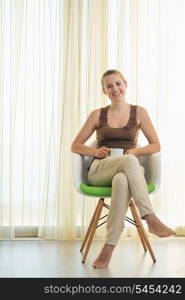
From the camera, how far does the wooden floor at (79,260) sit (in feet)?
10.4

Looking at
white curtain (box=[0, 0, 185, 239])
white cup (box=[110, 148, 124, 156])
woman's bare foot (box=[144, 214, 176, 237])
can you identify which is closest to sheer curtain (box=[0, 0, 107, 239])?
white curtain (box=[0, 0, 185, 239])

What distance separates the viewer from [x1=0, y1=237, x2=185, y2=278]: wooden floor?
3176 mm

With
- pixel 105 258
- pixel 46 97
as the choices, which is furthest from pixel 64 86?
pixel 105 258

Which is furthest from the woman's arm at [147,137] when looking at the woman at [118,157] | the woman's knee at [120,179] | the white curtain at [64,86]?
the white curtain at [64,86]

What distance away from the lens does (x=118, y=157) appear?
3.48 metres

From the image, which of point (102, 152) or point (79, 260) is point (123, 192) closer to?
point (102, 152)

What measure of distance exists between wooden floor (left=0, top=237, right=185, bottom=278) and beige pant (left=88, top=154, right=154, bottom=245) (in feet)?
0.75

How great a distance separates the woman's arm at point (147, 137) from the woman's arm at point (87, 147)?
0.17 meters

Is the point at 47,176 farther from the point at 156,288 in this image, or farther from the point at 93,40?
the point at 156,288

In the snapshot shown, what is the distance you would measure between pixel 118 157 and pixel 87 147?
300mm

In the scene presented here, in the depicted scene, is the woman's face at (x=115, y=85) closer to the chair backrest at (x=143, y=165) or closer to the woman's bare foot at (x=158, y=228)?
the chair backrest at (x=143, y=165)

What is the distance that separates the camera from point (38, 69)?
435 centimetres

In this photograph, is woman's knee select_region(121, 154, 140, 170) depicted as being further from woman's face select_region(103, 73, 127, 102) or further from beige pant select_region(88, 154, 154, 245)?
woman's face select_region(103, 73, 127, 102)

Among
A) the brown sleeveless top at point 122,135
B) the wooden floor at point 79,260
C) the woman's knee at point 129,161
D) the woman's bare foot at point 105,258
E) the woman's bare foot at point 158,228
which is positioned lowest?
the wooden floor at point 79,260
